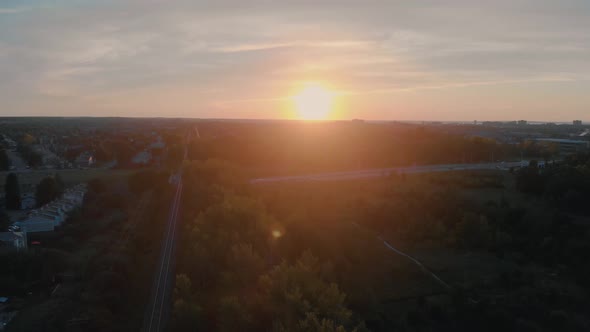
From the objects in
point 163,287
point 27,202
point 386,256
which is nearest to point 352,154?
point 386,256

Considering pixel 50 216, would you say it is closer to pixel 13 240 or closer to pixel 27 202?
pixel 13 240

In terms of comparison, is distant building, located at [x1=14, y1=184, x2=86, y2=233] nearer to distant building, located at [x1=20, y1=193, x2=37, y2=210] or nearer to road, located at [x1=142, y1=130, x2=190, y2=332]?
distant building, located at [x1=20, y1=193, x2=37, y2=210]

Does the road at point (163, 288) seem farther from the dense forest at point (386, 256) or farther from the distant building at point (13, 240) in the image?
the distant building at point (13, 240)

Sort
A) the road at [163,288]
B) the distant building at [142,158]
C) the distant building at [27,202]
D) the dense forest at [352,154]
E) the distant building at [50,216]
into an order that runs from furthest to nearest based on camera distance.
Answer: the distant building at [142,158]
the dense forest at [352,154]
the distant building at [27,202]
the distant building at [50,216]
the road at [163,288]

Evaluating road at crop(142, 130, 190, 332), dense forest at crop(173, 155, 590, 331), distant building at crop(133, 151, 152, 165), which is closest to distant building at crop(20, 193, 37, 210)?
dense forest at crop(173, 155, 590, 331)

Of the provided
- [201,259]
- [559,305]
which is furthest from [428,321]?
[201,259]

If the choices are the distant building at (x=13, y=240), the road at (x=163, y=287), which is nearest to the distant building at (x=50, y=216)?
the distant building at (x=13, y=240)

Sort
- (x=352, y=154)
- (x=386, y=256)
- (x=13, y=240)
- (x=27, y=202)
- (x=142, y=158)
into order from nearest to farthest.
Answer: (x=386, y=256) → (x=13, y=240) → (x=27, y=202) → (x=352, y=154) → (x=142, y=158)

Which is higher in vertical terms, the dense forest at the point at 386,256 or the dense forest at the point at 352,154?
the dense forest at the point at 352,154
